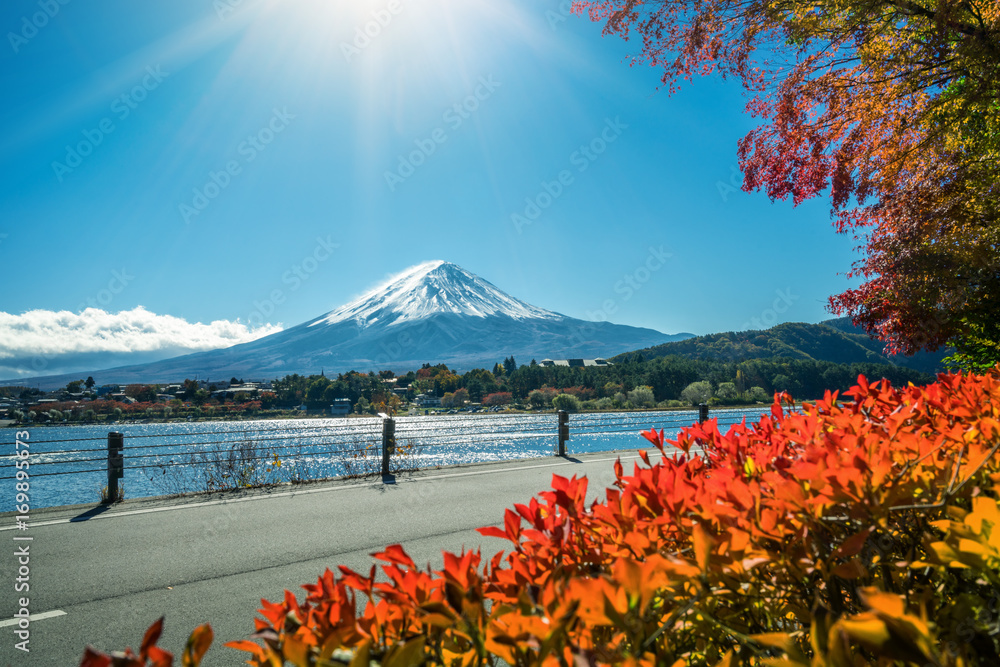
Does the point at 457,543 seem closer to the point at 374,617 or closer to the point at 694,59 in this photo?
the point at 374,617

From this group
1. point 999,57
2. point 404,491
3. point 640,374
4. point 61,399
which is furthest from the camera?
point 640,374

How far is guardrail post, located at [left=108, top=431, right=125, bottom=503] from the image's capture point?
6305 mm

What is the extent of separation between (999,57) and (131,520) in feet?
29.5

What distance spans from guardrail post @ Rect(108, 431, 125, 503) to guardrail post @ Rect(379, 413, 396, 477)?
3.44 m

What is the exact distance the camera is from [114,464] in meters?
6.38

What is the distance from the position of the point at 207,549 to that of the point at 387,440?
3942 millimetres

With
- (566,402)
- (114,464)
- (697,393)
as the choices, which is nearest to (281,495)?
(114,464)

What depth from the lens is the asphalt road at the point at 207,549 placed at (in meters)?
3.25

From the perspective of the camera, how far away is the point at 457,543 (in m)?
4.85

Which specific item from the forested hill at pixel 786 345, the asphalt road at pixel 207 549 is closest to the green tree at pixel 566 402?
the forested hill at pixel 786 345

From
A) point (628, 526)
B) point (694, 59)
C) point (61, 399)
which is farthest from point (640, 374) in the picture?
point (628, 526)

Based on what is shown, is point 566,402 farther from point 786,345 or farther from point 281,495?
point 281,495

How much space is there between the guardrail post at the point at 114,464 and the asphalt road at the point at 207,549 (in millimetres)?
320

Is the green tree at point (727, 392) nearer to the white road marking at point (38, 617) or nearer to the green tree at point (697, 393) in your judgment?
the green tree at point (697, 393)
